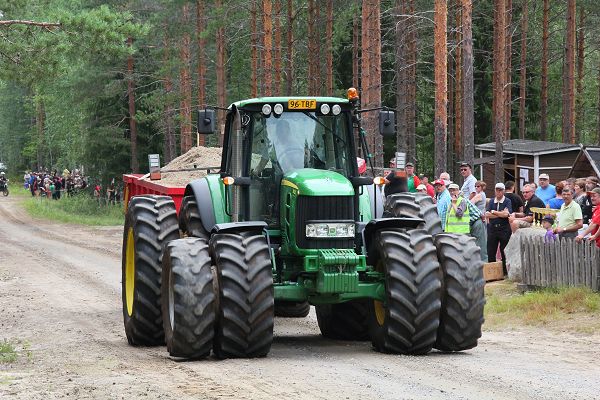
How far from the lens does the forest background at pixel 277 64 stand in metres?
29.9

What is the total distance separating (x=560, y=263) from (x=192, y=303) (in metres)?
7.36

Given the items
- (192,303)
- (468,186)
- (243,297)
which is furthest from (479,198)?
(192,303)

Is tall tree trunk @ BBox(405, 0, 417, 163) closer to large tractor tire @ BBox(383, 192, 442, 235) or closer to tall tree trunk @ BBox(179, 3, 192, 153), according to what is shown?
tall tree trunk @ BBox(179, 3, 192, 153)

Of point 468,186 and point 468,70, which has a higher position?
point 468,70

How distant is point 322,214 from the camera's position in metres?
10.5

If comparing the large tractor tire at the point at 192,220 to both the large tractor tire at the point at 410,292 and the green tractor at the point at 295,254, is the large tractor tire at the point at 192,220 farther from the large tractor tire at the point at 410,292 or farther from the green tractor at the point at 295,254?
the large tractor tire at the point at 410,292

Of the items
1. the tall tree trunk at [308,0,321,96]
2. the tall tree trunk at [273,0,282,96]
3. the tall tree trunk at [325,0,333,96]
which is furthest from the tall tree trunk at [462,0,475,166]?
the tall tree trunk at [325,0,333,96]

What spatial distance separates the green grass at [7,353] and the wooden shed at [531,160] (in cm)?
2678

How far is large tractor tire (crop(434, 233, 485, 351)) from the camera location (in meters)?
10.4

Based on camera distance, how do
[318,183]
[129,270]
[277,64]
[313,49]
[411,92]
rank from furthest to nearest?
[411,92], [313,49], [277,64], [129,270], [318,183]

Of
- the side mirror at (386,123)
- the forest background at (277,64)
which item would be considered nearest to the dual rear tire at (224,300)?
the side mirror at (386,123)

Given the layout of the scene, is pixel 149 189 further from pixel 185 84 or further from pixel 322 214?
pixel 185 84

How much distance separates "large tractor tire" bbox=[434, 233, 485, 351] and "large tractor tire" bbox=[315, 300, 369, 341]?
59.1 inches

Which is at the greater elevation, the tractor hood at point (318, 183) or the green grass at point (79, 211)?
the tractor hood at point (318, 183)
